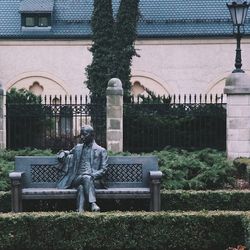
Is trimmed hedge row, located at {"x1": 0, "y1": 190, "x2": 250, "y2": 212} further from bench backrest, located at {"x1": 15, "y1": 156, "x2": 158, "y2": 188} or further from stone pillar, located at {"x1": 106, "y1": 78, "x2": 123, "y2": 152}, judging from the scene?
stone pillar, located at {"x1": 106, "y1": 78, "x2": 123, "y2": 152}

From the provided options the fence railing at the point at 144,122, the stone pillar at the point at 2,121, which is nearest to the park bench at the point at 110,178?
Result: the stone pillar at the point at 2,121

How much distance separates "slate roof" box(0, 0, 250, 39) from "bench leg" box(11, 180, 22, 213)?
21.5m

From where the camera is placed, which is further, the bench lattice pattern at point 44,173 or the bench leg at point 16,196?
the bench lattice pattern at point 44,173

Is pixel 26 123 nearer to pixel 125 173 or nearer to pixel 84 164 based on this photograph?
pixel 125 173

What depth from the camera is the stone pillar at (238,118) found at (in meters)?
18.8

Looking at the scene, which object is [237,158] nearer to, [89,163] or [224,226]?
[89,163]

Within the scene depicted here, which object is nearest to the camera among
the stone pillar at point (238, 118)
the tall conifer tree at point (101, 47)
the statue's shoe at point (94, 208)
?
the statue's shoe at point (94, 208)

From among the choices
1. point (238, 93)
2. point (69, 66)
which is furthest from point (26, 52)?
point (238, 93)

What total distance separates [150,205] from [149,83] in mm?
21462

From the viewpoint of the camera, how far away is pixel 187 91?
112 feet

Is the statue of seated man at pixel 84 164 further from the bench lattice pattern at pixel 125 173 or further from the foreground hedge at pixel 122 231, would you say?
the foreground hedge at pixel 122 231

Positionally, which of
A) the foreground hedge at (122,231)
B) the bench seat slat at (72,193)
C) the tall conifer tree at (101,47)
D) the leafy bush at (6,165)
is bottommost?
the foreground hedge at (122,231)

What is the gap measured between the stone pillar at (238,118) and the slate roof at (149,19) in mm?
15072

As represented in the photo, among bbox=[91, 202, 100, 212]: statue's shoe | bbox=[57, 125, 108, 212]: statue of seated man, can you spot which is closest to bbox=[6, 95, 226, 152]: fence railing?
bbox=[57, 125, 108, 212]: statue of seated man
